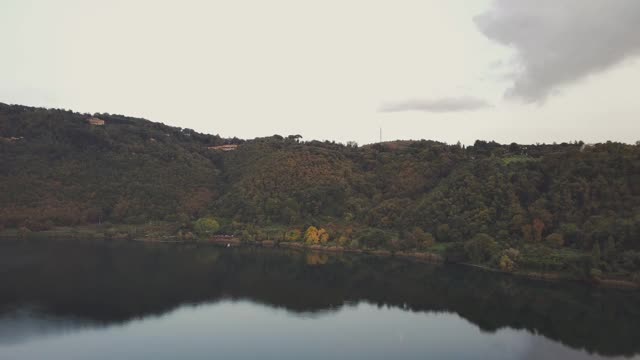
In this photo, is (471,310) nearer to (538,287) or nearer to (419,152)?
(538,287)

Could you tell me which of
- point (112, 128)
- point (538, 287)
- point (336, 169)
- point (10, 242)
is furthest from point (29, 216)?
point (538, 287)

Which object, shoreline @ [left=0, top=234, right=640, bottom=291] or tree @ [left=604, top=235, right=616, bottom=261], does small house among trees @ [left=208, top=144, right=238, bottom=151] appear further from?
tree @ [left=604, top=235, right=616, bottom=261]

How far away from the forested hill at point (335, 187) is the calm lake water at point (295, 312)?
377 inches

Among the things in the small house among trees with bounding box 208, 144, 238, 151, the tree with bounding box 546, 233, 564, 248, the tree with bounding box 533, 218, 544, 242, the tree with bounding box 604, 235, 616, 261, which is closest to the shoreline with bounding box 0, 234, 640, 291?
the tree with bounding box 604, 235, 616, 261

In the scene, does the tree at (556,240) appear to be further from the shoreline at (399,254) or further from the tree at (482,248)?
the tree at (482,248)

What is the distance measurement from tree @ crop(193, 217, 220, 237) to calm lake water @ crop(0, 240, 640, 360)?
20765mm

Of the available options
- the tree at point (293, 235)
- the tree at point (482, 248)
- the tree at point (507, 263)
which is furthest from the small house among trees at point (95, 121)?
the tree at point (507, 263)

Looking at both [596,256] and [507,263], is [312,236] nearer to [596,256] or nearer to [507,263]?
[507,263]

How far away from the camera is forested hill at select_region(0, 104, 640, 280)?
73.3 m

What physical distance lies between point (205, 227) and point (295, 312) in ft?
163

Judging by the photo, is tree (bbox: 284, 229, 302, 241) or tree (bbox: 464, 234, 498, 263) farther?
tree (bbox: 284, 229, 302, 241)

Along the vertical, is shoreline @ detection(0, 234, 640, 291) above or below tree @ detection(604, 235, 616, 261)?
below

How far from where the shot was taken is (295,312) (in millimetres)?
55875

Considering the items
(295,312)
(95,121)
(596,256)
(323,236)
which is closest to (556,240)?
(596,256)
